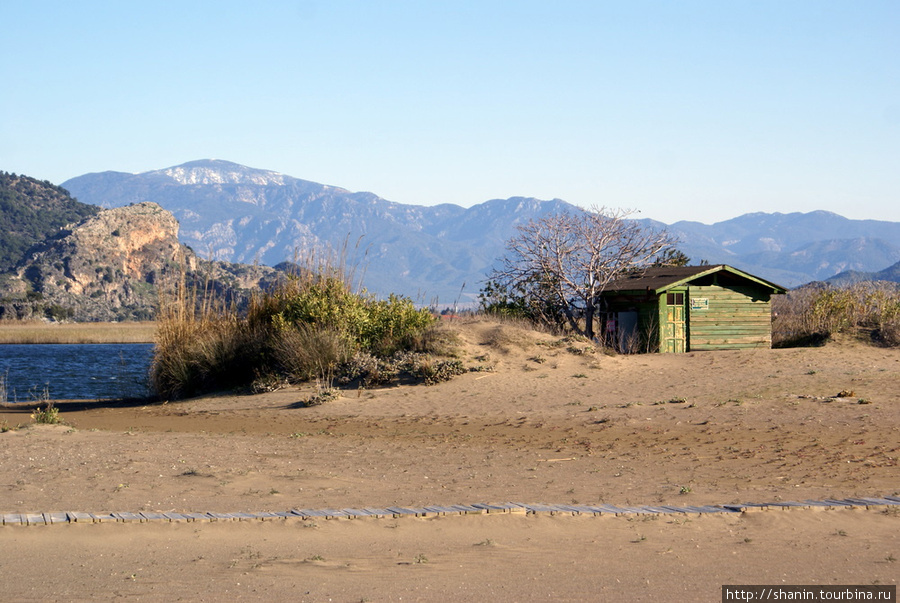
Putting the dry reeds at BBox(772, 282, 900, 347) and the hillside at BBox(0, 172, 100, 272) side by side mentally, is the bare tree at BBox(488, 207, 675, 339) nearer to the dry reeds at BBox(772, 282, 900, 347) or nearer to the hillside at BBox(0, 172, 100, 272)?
the dry reeds at BBox(772, 282, 900, 347)

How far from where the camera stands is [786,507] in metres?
9.26

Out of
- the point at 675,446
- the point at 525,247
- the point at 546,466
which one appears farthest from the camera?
the point at 525,247

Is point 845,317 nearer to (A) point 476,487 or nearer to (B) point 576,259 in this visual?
(B) point 576,259

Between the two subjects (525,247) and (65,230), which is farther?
(65,230)

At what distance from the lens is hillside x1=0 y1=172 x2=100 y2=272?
118 meters

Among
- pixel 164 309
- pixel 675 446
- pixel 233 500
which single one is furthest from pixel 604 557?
pixel 164 309

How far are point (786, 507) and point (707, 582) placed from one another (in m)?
2.69

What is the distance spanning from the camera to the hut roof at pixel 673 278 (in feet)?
85.6

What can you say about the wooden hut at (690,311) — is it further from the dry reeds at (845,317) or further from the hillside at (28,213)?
the hillside at (28,213)

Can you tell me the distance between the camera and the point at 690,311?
26.7m

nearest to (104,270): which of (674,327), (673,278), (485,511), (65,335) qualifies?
(65,335)

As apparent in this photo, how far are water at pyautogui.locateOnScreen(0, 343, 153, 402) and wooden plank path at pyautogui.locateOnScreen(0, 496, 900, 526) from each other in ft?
55.4

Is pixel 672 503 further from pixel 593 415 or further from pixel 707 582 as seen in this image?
pixel 593 415

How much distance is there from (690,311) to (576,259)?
4.53m
